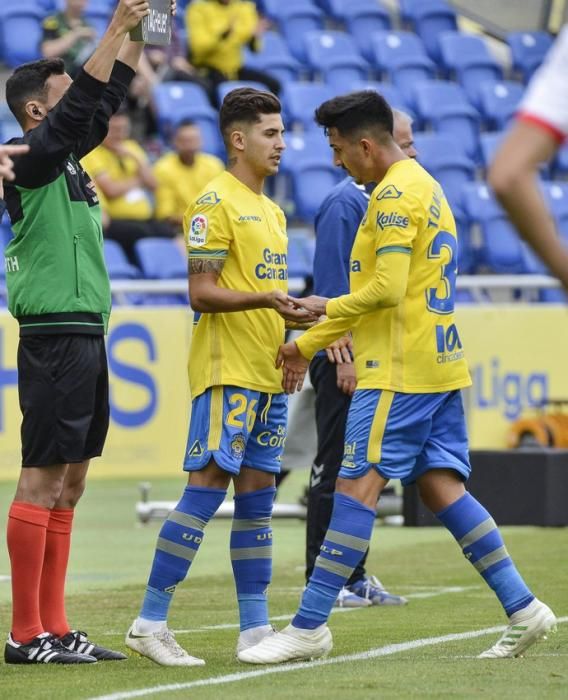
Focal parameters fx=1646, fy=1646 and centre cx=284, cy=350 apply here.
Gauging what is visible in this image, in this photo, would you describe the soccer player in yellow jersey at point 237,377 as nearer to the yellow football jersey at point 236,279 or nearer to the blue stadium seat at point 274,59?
the yellow football jersey at point 236,279

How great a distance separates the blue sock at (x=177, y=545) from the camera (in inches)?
239

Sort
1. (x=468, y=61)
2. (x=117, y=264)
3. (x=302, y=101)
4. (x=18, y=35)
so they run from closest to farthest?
(x=117, y=264)
(x=18, y=35)
(x=302, y=101)
(x=468, y=61)

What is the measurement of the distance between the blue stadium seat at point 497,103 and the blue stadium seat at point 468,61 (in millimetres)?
497

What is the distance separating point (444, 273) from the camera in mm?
6035

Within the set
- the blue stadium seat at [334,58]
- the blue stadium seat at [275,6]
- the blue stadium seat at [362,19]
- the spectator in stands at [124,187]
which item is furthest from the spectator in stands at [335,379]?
the blue stadium seat at [362,19]

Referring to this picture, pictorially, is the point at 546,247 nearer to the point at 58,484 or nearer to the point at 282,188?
the point at 58,484

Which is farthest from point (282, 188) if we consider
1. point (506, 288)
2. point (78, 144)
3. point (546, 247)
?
point (546, 247)

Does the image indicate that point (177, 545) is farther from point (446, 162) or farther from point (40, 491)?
point (446, 162)

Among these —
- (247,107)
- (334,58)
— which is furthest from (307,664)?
(334,58)

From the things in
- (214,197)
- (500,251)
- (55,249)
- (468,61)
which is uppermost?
(468,61)

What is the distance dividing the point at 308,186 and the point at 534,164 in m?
14.7

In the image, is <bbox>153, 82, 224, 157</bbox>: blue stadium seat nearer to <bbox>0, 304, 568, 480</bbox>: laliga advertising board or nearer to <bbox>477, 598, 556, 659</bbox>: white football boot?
<bbox>0, 304, 568, 480</bbox>: laliga advertising board

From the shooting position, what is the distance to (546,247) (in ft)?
11.5

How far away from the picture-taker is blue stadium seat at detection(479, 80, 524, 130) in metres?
20.9
